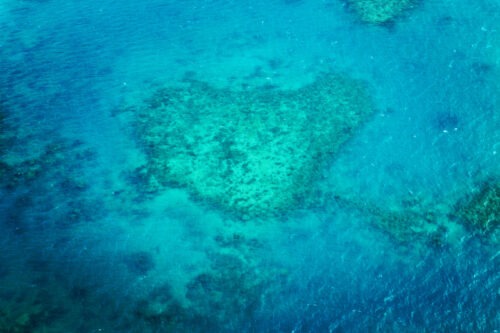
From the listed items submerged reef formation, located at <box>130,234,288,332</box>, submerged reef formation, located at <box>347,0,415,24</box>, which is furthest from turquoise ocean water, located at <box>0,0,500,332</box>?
submerged reef formation, located at <box>347,0,415,24</box>

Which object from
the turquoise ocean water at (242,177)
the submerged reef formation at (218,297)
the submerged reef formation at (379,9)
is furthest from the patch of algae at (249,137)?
the submerged reef formation at (379,9)

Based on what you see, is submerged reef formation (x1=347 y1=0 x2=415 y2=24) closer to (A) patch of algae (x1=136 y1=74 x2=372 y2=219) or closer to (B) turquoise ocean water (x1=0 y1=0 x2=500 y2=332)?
(B) turquoise ocean water (x1=0 y1=0 x2=500 y2=332)

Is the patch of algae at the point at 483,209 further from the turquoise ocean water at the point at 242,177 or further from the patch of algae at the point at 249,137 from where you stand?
the patch of algae at the point at 249,137

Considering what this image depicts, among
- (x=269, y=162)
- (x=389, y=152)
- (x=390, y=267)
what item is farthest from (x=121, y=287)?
(x=389, y=152)

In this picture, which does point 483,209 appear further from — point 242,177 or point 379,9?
point 379,9

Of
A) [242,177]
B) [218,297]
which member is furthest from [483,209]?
[218,297]
